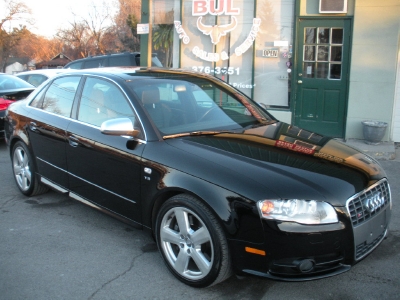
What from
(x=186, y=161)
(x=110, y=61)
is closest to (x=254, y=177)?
(x=186, y=161)

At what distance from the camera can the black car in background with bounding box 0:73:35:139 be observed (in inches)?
328

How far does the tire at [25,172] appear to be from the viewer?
213 inches

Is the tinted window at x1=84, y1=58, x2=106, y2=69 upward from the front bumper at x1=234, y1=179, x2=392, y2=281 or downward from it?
upward

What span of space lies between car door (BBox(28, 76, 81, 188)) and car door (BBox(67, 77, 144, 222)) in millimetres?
176

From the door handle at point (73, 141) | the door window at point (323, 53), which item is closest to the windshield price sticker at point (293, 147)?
the door handle at point (73, 141)

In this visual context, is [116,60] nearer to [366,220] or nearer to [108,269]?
[108,269]

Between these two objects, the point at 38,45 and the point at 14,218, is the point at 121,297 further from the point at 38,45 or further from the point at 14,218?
the point at 38,45

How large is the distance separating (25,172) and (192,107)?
2.46 metres

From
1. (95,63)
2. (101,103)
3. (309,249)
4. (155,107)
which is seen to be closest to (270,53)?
(95,63)

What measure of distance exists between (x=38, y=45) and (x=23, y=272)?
70591 millimetres

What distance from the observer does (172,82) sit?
450 centimetres

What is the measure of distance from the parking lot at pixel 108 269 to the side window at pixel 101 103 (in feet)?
3.76

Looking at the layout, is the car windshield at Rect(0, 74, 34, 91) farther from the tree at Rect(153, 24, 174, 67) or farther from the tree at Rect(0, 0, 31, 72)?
the tree at Rect(0, 0, 31, 72)

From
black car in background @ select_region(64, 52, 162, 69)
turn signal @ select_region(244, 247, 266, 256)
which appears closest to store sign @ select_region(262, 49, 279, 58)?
black car in background @ select_region(64, 52, 162, 69)
